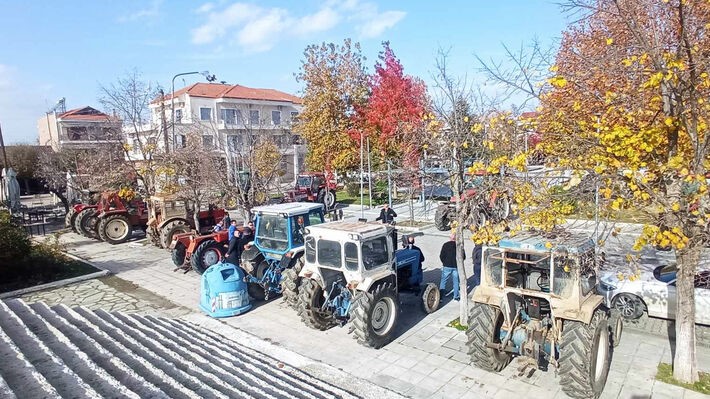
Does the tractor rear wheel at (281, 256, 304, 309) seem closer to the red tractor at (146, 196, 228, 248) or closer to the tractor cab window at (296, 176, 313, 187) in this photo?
the red tractor at (146, 196, 228, 248)

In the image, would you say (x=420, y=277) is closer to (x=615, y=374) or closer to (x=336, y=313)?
(x=336, y=313)

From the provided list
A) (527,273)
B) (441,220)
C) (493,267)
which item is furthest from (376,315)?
(441,220)

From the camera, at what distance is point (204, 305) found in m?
9.46

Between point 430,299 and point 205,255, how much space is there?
634 cm

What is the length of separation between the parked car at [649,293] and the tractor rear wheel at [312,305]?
5.09 metres

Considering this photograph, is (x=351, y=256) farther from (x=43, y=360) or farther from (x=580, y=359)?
(x=43, y=360)

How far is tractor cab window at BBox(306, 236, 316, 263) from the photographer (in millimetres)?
8289

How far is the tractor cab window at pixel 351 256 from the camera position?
25.4ft

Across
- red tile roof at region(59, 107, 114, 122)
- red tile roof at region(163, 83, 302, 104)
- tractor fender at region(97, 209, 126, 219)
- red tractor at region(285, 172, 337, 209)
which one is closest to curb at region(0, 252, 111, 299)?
tractor fender at region(97, 209, 126, 219)

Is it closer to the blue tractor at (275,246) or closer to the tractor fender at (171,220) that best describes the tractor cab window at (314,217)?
the blue tractor at (275,246)

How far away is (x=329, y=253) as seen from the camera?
8070 mm

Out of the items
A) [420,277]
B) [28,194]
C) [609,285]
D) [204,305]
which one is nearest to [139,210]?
[204,305]

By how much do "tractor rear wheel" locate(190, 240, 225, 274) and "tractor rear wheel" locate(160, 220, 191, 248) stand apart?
9.81 feet

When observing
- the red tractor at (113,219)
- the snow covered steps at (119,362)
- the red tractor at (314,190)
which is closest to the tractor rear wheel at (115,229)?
the red tractor at (113,219)
